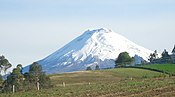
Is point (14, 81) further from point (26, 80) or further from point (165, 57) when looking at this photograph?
point (165, 57)

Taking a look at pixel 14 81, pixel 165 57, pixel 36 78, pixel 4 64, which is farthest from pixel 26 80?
pixel 165 57

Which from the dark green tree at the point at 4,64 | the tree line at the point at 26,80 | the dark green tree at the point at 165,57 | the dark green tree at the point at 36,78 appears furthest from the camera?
the dark green tree at the point at 165,57

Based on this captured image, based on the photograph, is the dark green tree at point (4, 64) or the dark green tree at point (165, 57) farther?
the dark green tree at point (165, 57)

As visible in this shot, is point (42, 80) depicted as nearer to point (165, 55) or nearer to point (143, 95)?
point (143, 95)

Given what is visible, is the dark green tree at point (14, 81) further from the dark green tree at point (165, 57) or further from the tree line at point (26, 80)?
the dark green tree at point (165, 57)

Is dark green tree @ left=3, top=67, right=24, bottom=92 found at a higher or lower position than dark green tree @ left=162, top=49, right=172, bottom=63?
lower

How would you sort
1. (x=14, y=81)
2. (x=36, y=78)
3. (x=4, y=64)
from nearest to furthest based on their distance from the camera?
(x=14, y=81), (x=36, y=78), (x=4, y=64)

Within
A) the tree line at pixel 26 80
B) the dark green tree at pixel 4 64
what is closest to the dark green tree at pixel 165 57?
the dark green tree at pixel 4 64

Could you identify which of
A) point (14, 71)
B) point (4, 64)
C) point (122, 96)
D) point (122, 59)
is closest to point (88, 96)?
point (122, 96)

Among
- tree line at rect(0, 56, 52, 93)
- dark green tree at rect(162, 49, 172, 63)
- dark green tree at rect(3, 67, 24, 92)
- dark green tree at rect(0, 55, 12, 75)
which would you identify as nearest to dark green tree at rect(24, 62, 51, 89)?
tree line at rect(0, 56, 52, 93)

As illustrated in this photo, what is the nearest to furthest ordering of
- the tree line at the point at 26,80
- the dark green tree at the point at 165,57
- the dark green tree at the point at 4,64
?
the tree line at the point at 26,80 < the dark green tree at the point at 4,64 < the dark green tree at the point at 165,57

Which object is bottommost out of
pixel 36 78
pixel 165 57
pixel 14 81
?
pixel 14 81

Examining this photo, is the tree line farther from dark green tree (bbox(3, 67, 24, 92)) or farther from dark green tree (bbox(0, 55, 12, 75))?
dark green tree (bbox(0, 55, 12, 75))

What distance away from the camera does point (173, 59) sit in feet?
506
